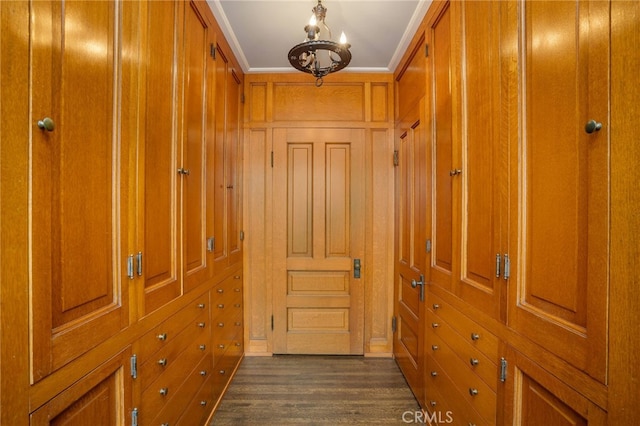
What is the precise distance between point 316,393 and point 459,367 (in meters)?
1.24

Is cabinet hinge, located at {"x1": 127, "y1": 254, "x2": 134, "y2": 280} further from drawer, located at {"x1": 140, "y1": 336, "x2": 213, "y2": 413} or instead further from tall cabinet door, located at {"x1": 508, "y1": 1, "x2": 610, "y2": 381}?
tall cabinet door, located at {"x1": 508, "y1": 1, "x2": 610, "y2": 381}

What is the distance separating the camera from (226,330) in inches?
93.0

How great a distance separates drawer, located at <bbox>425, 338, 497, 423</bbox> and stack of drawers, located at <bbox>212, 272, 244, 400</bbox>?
1.45 meters

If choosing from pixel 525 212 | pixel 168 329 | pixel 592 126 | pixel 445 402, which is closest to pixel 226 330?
pixel 168 329

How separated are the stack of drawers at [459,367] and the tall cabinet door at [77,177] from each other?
1.45 metres

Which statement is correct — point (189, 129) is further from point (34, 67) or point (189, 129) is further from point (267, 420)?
point (267, 420)

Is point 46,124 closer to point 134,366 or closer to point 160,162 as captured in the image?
point 160,162

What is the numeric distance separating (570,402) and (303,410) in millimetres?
1752

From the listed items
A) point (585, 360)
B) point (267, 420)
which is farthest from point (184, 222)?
point (585, 360)

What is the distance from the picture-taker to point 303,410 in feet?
7.04

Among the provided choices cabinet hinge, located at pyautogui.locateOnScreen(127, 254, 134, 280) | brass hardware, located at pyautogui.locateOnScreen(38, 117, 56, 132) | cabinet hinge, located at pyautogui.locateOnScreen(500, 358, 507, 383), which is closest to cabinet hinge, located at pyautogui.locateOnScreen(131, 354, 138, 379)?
cabinet hinge, located at pyautogui.locateOnScreen(127, 254, 134, 280)

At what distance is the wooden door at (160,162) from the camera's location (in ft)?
3.98

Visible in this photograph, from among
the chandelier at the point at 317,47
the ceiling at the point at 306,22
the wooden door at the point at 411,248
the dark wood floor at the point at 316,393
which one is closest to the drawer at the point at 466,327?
the wooden door at the point at 411,248

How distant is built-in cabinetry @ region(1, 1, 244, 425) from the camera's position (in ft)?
2.41
